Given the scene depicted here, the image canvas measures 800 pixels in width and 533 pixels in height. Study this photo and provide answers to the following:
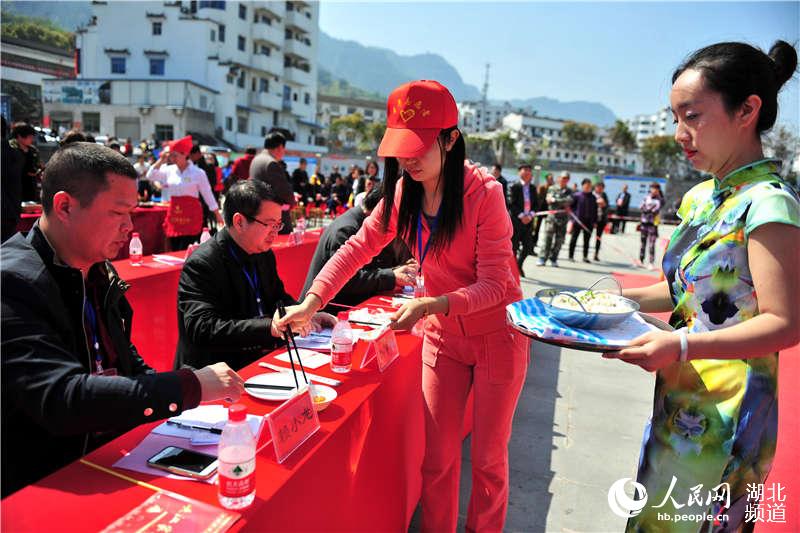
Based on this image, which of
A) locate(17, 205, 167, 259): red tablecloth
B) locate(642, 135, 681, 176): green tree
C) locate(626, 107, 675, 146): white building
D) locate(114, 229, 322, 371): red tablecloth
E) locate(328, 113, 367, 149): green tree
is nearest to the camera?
locate(114, 229, 322, 371): red tablecloth

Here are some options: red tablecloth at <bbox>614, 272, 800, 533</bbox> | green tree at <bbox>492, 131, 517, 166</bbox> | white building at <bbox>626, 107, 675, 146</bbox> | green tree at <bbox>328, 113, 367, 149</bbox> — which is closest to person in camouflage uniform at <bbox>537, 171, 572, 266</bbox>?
red tablecloth at <bbox>614, 272, 800, 533</bbox>

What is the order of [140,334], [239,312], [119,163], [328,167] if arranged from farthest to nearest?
[328,167], [140,334], [239,312], [119,163]

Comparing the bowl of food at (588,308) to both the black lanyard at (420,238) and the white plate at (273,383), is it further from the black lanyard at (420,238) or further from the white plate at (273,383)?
the white plate at (273,383)

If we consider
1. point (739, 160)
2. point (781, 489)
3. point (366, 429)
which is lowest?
point (781, 489)

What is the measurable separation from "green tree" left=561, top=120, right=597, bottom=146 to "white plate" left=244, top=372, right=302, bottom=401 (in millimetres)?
87529

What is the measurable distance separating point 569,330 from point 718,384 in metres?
0.36

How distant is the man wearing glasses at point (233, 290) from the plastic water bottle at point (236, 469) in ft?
3.98

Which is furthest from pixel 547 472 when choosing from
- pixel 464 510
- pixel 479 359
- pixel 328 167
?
pixel 328 167

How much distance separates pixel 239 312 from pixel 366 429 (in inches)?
43.2

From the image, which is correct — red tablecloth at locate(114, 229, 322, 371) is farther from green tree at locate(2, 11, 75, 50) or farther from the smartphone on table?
green tree at locate(2, 11, 75, 50)

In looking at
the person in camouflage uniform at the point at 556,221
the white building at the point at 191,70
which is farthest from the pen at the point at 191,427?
the white building at the point at 191,70

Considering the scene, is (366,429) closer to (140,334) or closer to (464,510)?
(464,510)

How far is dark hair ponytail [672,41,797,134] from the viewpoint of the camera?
120cm

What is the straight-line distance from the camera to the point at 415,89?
5.58 ft
